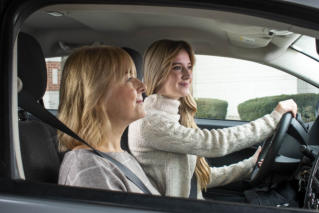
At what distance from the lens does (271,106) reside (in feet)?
7.67

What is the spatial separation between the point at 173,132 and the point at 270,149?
0.56 m

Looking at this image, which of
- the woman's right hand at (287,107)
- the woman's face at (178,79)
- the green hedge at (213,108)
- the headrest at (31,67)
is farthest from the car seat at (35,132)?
the green hedge at (213,108)

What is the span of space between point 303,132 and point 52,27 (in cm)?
124

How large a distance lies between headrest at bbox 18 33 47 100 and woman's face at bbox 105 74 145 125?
209 mm

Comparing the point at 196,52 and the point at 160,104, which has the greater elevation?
the point at 196,52

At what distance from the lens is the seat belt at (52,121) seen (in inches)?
43.9

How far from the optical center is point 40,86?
1.26 meters

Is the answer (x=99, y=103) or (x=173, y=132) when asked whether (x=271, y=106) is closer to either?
(x=173, y=132)

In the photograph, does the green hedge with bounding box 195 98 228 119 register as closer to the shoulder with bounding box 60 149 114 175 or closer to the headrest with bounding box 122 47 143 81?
the headrest with bounding box 122 47 143 81

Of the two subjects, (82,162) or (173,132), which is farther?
(173,132)

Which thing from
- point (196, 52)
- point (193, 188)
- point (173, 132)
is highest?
point (196, 52)

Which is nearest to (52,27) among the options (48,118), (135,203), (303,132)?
(48,118)

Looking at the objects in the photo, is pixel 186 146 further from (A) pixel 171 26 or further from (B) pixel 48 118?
(B) pixel 48 118

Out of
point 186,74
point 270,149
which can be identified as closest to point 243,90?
point 270,149
